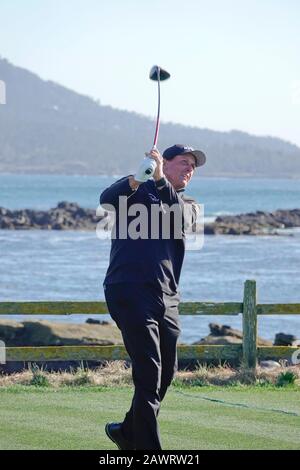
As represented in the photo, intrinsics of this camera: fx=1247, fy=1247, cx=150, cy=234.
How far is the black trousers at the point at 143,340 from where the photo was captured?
25.0 feet

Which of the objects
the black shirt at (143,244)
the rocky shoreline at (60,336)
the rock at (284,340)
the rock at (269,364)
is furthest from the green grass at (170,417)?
the rock at (284,340)

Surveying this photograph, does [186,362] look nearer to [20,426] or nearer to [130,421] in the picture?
[20,426]

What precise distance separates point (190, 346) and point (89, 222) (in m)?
68.6

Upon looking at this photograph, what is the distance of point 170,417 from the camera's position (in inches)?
392

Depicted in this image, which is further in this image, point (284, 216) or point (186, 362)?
point (284, 216)

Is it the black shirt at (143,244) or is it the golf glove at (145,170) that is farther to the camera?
the black shirt at (143,244)

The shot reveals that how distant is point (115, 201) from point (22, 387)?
4.55 meters

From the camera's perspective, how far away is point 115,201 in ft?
25.4

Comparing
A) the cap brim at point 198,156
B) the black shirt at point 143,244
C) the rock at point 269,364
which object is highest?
the cap brim at point 198,156

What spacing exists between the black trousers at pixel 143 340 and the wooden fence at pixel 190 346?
182 inches

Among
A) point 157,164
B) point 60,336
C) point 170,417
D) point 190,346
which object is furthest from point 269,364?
point 157,164

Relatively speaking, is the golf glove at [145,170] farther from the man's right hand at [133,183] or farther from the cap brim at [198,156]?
the cap brim at [198,156]

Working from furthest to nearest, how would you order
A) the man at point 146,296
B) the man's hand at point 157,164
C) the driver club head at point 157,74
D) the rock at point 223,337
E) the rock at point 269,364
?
the rock at point 223,337 < the rock at point 269,364 < the driver club head at point 157,74 < the man at point 146,296 < the man's hand at point 157,164
